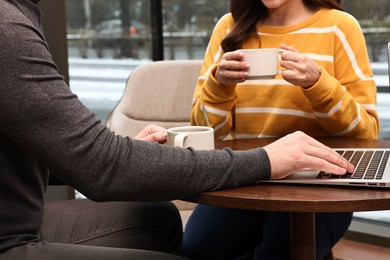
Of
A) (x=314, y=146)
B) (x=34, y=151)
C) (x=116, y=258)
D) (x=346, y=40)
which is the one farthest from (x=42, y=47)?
(x=346, y=40)

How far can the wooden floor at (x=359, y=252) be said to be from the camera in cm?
302

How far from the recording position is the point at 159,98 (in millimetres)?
2508

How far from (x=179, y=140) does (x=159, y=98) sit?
1167 mm

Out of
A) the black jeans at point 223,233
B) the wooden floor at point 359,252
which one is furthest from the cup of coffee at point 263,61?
the wooden floor at point 359,252

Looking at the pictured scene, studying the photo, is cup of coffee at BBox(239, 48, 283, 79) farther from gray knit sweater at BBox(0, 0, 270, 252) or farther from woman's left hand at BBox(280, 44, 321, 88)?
gray knit sweater at BBox(0, 0, 270, 252)

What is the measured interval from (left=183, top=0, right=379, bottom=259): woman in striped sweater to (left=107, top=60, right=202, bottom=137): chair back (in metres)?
0.50

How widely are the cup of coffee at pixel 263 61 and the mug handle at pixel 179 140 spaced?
306 mm

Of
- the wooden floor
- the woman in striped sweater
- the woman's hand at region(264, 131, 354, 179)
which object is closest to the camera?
the woman's hand at region(264, 131, 354, 179)

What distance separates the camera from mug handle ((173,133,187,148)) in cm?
135

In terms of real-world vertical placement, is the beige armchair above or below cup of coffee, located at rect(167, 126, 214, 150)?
below

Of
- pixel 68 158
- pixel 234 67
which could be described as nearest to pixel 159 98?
pixel 234 67

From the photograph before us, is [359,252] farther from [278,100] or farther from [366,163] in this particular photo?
[366,163]

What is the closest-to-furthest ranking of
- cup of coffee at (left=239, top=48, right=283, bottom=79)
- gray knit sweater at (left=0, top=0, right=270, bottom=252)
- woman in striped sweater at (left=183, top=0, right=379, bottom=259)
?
gray knit sweater at (left=0, top=0, right=270, bottom=252) < cup of coffee at (left=239, top=48, right=283, bottom=79) < woman in striped sweater at (left=183, top=0, right=379, bottom=259)

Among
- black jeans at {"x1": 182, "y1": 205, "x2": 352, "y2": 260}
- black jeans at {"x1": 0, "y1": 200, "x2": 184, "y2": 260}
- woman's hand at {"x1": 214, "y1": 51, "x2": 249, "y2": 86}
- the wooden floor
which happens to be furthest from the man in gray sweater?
the wooden floor
